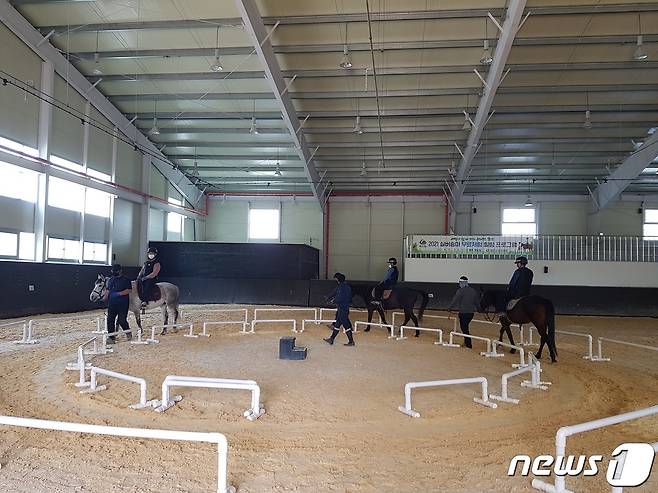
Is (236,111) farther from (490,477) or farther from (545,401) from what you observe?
(490,477)

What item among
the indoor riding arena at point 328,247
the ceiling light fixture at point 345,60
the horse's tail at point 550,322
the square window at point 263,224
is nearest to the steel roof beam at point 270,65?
the indoor riding arena at point 328,247

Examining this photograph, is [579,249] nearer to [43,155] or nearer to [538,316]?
[538,316]

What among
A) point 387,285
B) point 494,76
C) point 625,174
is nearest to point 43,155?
point 387,285

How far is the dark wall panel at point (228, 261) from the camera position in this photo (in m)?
17.8

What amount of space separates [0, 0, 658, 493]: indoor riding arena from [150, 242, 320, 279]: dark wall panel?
3.6 inches

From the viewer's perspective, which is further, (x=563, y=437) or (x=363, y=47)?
(x=363, y=47)

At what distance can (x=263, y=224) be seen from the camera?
23.5 m

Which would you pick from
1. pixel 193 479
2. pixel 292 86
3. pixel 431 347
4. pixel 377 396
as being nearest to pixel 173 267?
pixel 292 86

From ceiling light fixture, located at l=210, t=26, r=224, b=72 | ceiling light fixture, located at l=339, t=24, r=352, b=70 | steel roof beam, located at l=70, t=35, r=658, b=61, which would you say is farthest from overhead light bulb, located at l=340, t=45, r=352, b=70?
ceiling light fixture, located at l=210, t=26, r=224, b=72

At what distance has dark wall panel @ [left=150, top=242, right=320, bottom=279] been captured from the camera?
1777 centimetres

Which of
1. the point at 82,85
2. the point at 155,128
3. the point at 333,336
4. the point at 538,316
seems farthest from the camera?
the point at 155,128

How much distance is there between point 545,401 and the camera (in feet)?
17.1
